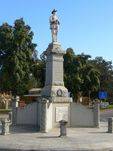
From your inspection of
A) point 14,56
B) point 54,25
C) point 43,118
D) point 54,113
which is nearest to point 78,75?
point 14,56

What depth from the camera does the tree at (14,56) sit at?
5066cm

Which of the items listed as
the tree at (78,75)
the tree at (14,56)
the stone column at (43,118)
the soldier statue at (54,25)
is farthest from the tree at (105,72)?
the stone column at (43,118)

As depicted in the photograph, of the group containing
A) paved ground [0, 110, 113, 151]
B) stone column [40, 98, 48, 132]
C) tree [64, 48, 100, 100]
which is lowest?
paved ground [0, 110, 113, 151]

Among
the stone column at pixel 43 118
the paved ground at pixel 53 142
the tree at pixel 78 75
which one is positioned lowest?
the paved ground at pixel 53 142

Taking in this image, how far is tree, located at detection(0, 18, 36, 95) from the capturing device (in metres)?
50.7

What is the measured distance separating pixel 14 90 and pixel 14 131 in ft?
96.0

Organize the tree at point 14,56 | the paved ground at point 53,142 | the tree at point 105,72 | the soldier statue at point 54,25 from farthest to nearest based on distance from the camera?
the tree at point 105,72 < the tree at point 14,56 < the soldier statue at point 54,25 < the paved ground at point 53,142

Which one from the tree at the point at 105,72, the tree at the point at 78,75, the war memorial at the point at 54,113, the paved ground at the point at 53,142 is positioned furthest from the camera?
the tree at the point at 105,72

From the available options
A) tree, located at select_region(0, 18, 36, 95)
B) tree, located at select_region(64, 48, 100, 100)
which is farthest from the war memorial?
tree, located at select_region(64, 48, 100, 100)

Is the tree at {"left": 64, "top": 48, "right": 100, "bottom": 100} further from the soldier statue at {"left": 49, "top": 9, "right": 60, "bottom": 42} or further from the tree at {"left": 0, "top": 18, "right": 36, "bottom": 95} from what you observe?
the soldier statue at {"left": 49, "top": 9, "right": 60, "bottom": 42}

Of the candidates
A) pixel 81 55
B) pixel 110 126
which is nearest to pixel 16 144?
pixel 110 126

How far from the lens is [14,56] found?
5072 centimetres

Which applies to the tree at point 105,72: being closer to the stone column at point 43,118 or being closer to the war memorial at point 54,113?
the war memorial at point 54,113

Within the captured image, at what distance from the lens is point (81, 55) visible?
64.0m
